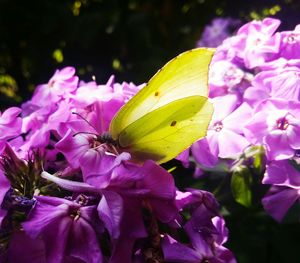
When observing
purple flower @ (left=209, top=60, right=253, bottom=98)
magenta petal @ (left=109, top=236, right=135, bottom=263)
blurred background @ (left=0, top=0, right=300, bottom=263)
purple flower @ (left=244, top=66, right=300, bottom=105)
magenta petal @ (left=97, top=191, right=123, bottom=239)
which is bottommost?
blurred background @ (left=0, top=0, right=300, bottom=263)

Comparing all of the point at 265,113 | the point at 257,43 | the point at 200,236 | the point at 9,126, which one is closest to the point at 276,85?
the point at 265,113

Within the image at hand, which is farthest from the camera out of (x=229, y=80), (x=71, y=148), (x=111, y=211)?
(x=229, y=80)

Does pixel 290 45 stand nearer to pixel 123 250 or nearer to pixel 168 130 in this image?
pixel 168 130

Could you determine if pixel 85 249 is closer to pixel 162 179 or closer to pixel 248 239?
pixel 162 179

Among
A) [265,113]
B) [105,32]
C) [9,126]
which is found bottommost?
[105,32]

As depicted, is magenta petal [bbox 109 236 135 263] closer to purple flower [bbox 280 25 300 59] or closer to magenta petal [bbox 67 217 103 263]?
magenta petal [bbox 67 217 103 263]

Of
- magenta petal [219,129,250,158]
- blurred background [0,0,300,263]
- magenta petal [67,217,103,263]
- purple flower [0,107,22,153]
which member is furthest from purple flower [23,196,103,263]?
blurred background [0,0,300,263]

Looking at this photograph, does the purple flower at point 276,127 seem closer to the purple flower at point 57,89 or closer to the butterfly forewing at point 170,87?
the butterfly forewing at point 170,87
